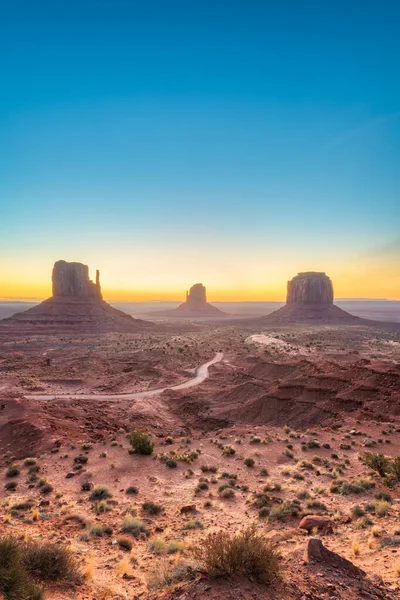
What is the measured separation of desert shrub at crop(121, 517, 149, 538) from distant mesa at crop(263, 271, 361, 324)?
134205 millimetres

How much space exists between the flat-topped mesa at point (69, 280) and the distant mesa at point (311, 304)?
259 feet

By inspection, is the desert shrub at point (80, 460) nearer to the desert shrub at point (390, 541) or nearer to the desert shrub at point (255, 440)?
the desert shrub at point (255, 440)

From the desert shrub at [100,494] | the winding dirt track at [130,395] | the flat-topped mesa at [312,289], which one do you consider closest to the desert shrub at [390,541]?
the desert shrub at [100,494]

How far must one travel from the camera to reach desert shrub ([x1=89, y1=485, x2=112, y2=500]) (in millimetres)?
12969

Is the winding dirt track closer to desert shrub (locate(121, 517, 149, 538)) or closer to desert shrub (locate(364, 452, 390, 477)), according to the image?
desert shrub (locate(364, 452, 390, 477))

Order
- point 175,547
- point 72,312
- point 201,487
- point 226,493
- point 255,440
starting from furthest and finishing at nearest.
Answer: point 72,312, point 255,440, point 201,487, point 226,493, point 175,547

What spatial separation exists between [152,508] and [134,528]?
1689 mm

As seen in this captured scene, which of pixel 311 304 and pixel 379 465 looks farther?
pixel 311 304

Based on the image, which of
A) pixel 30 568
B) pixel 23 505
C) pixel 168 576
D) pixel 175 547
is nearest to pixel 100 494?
pixel 23 505

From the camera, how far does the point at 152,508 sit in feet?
39.0

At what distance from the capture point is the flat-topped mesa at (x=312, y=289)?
499 feet

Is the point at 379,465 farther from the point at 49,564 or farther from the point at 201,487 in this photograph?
the point at 49,564

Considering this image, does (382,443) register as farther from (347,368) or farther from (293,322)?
(293,322)

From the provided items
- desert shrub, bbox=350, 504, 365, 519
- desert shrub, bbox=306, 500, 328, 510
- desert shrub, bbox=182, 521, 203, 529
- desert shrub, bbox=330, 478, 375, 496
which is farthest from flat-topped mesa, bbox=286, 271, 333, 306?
desert shrub, bbox=182, 521, 203, 529
